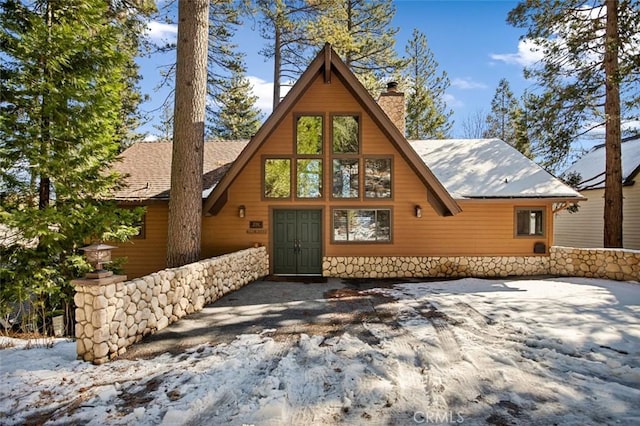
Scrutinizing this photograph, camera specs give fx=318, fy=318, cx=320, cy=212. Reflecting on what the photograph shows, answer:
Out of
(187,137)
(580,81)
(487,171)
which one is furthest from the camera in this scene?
(580,81)

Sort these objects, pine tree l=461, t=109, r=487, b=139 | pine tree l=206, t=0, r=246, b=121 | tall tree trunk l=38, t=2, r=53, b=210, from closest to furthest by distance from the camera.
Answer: tall tree trunk l=38, t=2, r=53, b=210, pine tree l=206, t=0, r=246, b=121, pine tree l=461, t=109, r=487, b=139

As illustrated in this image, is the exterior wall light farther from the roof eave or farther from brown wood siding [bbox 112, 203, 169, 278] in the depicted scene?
brown wood siding [bbox 112, 203, 169, 278]

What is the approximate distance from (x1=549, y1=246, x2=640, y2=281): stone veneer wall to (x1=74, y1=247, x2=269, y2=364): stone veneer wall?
914cm

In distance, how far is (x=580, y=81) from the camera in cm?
1030

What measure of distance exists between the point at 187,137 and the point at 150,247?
171 inches

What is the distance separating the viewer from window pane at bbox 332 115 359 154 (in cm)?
920

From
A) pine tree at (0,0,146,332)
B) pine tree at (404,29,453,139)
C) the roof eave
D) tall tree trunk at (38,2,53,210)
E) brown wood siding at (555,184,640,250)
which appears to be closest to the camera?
pine tree at (0,0,146,332)

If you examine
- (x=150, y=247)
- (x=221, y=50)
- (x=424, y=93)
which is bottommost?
(x=150, y=247)

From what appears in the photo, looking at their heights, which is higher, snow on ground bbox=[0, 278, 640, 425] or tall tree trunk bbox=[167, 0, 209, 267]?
tall tree trunk bbox=[167, 0, 209, 267]

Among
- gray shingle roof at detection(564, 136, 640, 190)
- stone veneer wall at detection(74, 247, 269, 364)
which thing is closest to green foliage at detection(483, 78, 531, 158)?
gray shingle roof at detection(564, 136, 640, 190)

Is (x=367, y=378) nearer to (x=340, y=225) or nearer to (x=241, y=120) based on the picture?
(x=340, y=225)

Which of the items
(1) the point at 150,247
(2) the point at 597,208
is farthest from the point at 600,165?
(1) the point at 150,247

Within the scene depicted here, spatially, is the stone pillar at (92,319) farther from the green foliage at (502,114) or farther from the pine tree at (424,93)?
the green foliage at (502,114)

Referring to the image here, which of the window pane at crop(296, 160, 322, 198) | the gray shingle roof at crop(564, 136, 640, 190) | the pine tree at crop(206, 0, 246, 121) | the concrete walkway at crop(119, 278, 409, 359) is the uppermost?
the pine tree at crop(206, 0, 246, 121)
